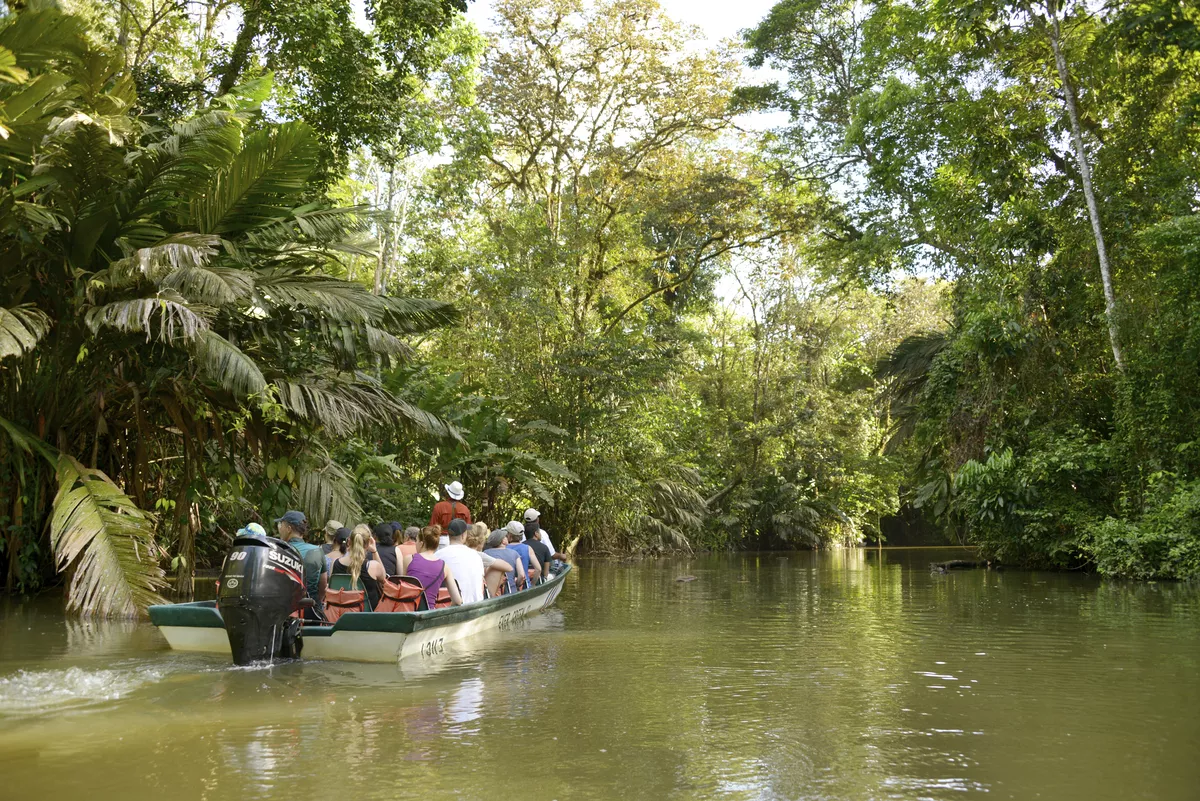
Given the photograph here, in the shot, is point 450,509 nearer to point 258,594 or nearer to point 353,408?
point 353,408

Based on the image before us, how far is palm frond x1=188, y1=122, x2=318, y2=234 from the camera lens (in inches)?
491

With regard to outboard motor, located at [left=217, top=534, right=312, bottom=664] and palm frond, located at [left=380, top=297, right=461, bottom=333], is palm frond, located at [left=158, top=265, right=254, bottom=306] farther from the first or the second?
outboard motor, located at [left=217, top=534, right=312, bottom=664]

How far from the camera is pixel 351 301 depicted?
12.9 metres

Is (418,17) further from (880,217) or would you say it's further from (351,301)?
(880,217)

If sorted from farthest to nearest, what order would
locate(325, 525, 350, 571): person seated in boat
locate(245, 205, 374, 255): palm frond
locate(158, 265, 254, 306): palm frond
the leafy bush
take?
the leafy bush → locate(245, 205, 374, 255): palm frond → locate(158, 265, 254, 306): palm frond → locate(325, 525, 350, 571): person seated in boat

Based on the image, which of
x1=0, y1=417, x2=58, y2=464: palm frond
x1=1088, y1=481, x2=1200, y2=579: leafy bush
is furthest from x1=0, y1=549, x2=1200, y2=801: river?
x1=1088, y1=481, x2=1200, y2=579: leafy bush

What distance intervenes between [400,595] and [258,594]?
159cm

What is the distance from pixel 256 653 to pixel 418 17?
37.6 ft

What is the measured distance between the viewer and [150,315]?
11297 mm

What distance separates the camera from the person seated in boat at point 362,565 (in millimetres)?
10164

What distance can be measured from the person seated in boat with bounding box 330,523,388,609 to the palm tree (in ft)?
6.72

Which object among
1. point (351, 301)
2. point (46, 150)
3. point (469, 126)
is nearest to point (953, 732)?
point (351, 301)

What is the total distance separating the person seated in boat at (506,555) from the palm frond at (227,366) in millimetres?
3536

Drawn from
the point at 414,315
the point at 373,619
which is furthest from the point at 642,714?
the point at 414,315
